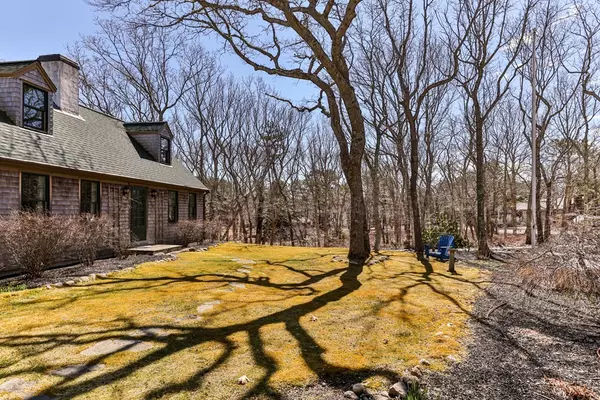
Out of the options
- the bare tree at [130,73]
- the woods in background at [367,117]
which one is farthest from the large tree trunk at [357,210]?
the bare tree at [130,73]

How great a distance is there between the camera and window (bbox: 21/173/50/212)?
8.21m

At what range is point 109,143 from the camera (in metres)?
12.6

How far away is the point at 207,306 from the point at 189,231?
9.21 m

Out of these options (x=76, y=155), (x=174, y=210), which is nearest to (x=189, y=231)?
(x=174, y=210)

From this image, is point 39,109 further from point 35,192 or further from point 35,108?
point 35,192

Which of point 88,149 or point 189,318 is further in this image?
point 88,149

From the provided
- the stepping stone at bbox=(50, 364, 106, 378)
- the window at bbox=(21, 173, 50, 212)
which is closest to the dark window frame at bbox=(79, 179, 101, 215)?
the window at bbox=(21, 173, 50, 212)

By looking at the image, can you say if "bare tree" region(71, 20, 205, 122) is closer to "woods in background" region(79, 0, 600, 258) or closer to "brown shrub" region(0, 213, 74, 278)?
"woods in background" region(79, 0, 600, 258)

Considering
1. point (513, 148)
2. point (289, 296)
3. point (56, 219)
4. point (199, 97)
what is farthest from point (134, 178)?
point (513, 148)

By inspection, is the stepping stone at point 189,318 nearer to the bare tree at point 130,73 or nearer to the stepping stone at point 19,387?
the stepping stone at point 19,387

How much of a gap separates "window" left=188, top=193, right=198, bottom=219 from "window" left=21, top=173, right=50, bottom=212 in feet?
25.4

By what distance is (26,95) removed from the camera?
905cm

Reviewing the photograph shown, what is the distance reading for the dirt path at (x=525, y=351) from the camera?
3.09 meters

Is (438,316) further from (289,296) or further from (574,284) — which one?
(289,296)
